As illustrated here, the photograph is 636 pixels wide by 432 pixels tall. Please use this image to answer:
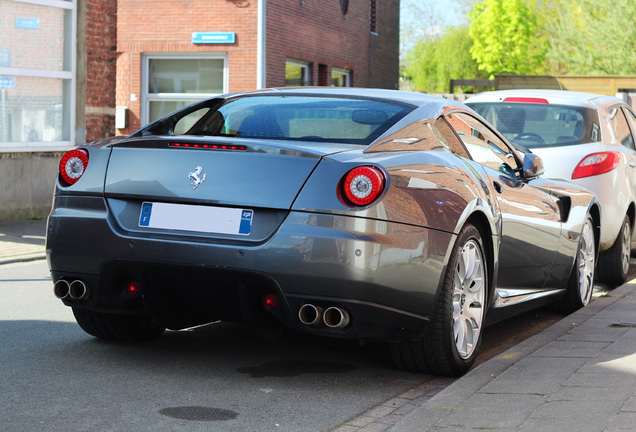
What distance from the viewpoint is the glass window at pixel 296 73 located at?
1045 inches

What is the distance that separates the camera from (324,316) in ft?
15.1

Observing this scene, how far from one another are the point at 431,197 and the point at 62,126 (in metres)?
12.5

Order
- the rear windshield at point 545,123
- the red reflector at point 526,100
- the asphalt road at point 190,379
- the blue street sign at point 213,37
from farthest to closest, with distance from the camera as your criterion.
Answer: the blue street sign at point 213,37 → the red reflector at point 526,100 → the rear windshield at point 545,123 → the asphalt road at point 190,379

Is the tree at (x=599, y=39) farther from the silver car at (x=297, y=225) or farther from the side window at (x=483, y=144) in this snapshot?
the silver car at (x=297, y=225)

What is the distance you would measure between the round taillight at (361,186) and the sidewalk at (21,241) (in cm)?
637

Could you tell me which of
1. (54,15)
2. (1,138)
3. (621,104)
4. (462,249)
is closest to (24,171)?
(1,138)

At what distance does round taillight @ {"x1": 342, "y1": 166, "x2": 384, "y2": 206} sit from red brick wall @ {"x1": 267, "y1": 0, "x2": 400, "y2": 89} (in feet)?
67.1

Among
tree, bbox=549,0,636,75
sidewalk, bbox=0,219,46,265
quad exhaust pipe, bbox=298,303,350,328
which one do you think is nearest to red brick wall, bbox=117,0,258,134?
sidewalk, bbox=0,219,46,265

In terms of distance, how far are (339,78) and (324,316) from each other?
85.3ft

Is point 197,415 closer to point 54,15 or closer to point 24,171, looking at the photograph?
point 24,171

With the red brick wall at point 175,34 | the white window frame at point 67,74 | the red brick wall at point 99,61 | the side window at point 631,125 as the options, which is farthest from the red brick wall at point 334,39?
the side window at point 631,125

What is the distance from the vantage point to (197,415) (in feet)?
14.3

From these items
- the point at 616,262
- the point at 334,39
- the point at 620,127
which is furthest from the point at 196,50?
the point at 616,262

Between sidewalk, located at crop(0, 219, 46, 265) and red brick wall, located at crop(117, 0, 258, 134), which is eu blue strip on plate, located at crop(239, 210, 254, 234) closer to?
sidewalk, located at crop(0, 219, 46, 265)
